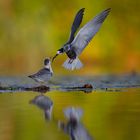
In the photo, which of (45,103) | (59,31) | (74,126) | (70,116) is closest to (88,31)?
(45,103)

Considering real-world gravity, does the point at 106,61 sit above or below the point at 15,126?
above

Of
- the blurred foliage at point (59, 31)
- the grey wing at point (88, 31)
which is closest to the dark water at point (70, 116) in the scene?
the grey wing at point (88, 31)

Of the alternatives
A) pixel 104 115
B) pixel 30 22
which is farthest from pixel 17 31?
pixel 104 115

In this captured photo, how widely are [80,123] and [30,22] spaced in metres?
20.7

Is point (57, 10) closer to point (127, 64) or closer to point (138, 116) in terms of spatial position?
point (127, 64)

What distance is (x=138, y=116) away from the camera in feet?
31.6

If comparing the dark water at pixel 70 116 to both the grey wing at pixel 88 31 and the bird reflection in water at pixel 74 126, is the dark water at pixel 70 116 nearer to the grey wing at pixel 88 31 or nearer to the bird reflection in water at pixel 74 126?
the bird reflection in water at pixel 74 126

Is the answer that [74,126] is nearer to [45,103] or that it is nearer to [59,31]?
[45,103]

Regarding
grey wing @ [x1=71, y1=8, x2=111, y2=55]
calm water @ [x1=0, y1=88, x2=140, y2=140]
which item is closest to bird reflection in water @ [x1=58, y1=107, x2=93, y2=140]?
calm water @ [x1=0, y1=88, x2=140, y2=140]

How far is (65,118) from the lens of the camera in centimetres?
977

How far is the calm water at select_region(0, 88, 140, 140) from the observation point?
8398 mm

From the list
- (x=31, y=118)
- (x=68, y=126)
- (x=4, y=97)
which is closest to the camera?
(x=68, y=126)

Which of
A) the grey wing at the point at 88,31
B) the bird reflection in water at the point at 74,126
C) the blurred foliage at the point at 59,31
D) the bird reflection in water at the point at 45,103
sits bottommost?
the bird reflection in water at the point at 74,126

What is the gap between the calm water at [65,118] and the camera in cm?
840
